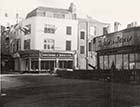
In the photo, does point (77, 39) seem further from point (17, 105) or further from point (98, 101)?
point (17, 105)

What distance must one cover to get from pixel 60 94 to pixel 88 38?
1.29 meters

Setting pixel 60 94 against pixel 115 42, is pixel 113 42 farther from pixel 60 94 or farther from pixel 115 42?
pixel 60 94

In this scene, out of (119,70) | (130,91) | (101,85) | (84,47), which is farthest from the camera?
(130,91)

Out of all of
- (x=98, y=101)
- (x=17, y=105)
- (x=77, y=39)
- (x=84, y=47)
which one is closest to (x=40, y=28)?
(x=77, y=39)

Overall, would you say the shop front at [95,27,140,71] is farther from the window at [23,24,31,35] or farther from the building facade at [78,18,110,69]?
the window at [23,24,31,35]

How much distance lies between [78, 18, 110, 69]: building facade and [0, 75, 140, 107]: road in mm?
616

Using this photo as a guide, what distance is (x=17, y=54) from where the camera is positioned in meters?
4.18

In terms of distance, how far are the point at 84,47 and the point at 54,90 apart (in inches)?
44.3

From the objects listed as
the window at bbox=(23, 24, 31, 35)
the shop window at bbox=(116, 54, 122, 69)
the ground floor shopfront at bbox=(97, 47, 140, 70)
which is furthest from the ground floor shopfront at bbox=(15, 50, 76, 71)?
the shop window at bbox=(116, 54, 122, 69)

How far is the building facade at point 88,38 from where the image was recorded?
4.07 meters

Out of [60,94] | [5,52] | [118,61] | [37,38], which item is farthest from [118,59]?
[5,52]

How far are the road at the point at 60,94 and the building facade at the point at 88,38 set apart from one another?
616 mm

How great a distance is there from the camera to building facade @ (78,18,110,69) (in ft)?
13.3

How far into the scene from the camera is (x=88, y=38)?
168 inches
